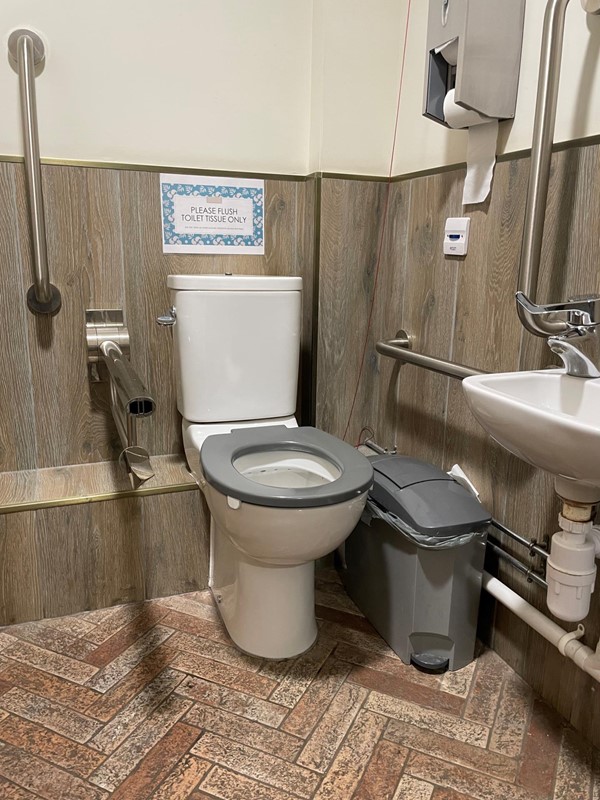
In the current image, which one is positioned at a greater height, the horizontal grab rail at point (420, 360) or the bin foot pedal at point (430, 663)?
the horizontal grab rail at point (420, 360)

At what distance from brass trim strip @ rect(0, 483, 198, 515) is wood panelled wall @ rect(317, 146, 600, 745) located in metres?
0.49

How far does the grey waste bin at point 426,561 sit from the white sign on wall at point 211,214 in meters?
0.82

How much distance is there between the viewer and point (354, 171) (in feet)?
6.11

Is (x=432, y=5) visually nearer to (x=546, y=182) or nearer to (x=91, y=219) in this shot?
(x=546, y=182)

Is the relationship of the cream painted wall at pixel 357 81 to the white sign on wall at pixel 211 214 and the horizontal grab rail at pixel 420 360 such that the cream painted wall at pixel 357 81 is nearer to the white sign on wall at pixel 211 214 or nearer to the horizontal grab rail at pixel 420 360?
the white sign on wall at pixel 211 214

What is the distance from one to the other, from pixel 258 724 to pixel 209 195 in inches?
54.6

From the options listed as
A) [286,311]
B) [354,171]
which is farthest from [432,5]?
[286,311]

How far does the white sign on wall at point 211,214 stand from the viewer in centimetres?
182

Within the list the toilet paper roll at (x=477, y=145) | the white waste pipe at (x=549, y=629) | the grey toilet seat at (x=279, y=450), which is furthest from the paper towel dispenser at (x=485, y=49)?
the white waste pipe at (x=549, y=629)

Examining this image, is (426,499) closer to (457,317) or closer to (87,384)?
(457,317)

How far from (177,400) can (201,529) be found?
39 cm

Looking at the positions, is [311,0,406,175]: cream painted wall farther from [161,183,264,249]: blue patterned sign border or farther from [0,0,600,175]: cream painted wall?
[161,183,264,249]: blue patterned sign border

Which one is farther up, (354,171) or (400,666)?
(354,171)

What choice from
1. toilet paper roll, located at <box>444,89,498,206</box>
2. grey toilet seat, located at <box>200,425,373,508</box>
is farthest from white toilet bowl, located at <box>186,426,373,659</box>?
toilet paper roll, located at <box>444,89,498,206</box>
